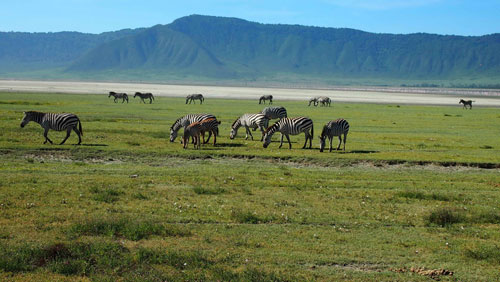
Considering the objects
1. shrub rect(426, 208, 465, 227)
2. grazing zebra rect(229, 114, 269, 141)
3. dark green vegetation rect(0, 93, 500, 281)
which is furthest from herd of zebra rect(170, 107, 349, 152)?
shrub rect(426, 208, 465, 227)

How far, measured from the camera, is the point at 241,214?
12.3 meters

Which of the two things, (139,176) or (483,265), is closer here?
(483,265)

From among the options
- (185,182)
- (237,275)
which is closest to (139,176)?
(185,182)

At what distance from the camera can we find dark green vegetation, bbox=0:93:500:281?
364 inches

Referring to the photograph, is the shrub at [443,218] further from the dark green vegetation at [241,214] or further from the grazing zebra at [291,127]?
the grazing zebra at [291,127]

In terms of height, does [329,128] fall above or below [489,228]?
above

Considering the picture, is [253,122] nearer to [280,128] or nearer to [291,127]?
[280,128]

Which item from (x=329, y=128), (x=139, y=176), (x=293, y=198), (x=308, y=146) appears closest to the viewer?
(x=293, y=198)

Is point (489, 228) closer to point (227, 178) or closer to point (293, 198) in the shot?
point (293, 198)

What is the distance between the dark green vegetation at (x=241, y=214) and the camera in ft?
30.3

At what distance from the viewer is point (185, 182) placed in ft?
53.8

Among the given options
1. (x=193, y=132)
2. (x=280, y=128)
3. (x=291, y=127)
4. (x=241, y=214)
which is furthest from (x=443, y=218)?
(x=193, y=132)

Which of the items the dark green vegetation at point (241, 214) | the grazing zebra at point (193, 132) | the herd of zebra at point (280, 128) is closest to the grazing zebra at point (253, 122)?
the herd of zebra at point (280, 128)

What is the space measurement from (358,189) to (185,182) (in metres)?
4.99
